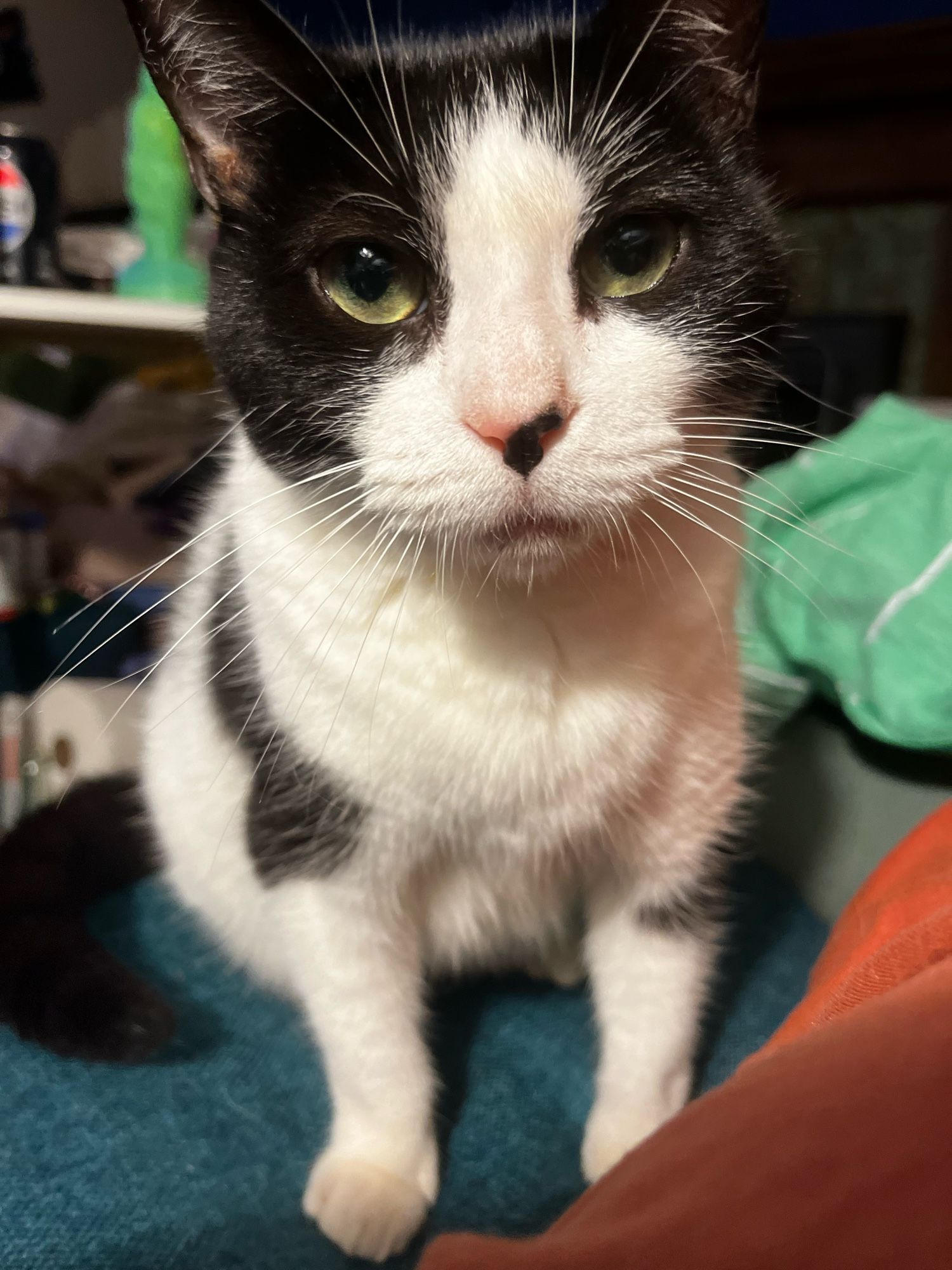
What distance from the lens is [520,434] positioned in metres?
0.43

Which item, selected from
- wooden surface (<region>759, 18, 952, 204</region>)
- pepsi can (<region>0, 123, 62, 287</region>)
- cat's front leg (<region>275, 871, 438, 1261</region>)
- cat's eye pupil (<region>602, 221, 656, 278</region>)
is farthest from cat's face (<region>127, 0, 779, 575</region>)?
wooden surface (<region>759, 18, 952, 204</region>)

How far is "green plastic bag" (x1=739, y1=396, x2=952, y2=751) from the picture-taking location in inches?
31.9

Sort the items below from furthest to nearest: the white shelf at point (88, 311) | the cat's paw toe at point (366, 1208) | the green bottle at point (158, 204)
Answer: the green bottle at point (158, 204), the white shelf at point (88, 311), the cat's paw toe at point (366, 1208)

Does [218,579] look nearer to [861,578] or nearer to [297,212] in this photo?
[297,212]

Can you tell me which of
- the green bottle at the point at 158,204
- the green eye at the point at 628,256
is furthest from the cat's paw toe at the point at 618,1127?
the green bottle at the point at 158,204

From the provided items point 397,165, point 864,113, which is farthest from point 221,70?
point 864,113

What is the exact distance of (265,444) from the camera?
0.56 metres

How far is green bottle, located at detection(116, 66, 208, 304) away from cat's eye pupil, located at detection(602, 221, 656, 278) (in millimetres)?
745

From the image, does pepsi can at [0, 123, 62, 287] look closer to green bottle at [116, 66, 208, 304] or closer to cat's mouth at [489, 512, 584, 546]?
green bottle at [116, 66, 208, 304]

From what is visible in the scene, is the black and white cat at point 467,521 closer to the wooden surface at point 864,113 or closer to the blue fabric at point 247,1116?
the blue fabric at point 247,1116

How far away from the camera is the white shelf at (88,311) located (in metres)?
0.95

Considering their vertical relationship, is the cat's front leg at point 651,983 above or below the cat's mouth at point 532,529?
below

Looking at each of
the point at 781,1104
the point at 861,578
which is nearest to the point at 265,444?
the point at 781,1104

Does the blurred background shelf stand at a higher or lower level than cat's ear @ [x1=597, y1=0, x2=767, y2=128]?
lower
